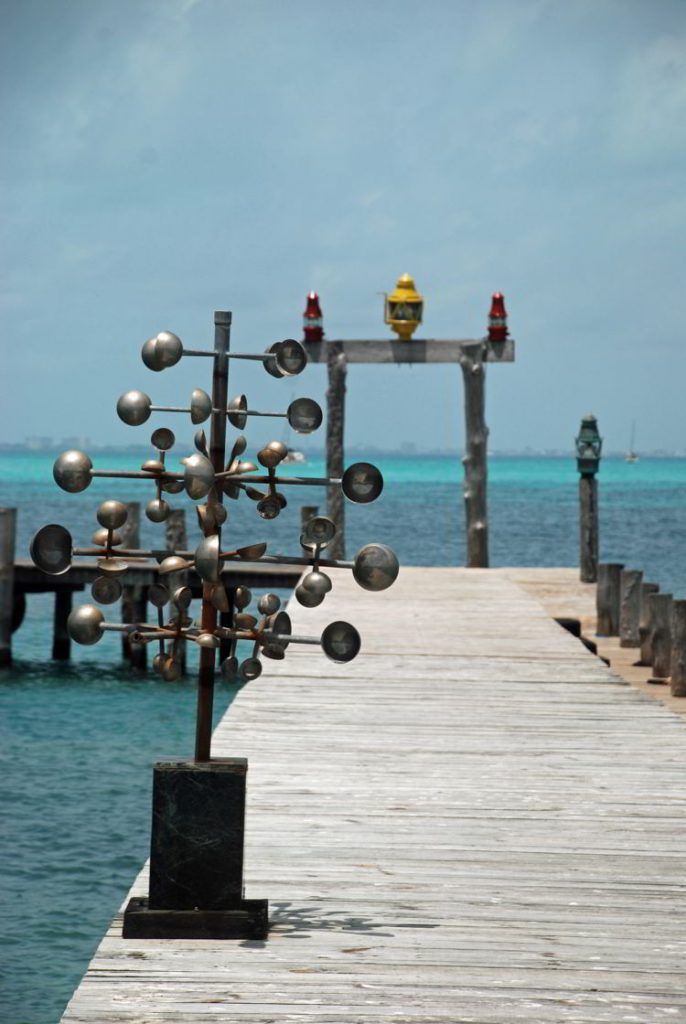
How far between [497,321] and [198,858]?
48.0ft

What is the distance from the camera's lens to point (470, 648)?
1110cm

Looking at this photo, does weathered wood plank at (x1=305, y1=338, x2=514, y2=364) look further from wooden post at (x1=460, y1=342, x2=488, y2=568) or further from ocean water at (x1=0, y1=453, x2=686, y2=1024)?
ocean water at (x1=0, y1=453, x2=686, y2=1024)

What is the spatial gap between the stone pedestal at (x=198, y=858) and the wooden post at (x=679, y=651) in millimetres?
6300

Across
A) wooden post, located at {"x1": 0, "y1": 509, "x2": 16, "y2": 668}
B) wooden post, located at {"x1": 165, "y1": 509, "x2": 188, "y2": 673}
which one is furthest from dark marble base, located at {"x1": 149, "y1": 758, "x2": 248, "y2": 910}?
wooden post, located at {"x1": 165, "y1": 509, "x2": 188, "y2": 673}

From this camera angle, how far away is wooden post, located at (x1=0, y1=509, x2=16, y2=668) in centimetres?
1669

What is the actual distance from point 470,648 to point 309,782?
15.2 ft

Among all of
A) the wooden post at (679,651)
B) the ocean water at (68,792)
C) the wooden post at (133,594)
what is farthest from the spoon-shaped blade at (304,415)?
the wooden post at (133,594)

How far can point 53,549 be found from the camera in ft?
13.9

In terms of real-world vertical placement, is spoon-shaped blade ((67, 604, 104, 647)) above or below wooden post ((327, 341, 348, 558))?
below

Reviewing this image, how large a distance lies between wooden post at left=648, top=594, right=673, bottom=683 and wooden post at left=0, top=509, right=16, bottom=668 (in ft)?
26.2

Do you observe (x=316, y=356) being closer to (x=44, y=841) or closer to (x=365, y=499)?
(x=44, y=841)

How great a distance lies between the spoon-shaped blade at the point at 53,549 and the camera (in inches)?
165

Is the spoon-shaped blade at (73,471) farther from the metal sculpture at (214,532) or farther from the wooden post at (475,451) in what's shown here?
the wooden post at (475,451)

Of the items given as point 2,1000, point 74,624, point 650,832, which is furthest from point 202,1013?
point 2,1000
